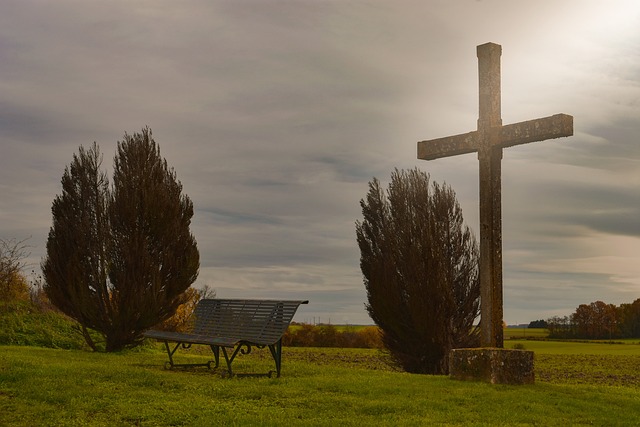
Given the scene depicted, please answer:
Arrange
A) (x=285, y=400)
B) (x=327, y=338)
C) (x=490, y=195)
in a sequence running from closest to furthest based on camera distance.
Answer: (x=285, y=400) < (x=490, y=195) < (x=327, y=338)

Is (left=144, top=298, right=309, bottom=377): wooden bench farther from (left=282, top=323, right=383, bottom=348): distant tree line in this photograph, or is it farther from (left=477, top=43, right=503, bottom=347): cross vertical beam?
(left=282, top=323, right=383, bottom=348): distant tree line

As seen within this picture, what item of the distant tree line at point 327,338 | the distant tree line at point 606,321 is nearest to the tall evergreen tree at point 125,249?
the distant tree line at point 327,338

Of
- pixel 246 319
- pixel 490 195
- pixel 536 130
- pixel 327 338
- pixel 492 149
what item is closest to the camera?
pixel 536 130

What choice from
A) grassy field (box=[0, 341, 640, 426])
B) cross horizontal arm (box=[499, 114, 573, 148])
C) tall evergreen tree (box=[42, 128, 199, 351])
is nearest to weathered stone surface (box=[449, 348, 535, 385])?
grassy field (box=[0, 341, 640, 426])

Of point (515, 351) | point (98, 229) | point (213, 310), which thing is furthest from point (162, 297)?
point (515, 351)

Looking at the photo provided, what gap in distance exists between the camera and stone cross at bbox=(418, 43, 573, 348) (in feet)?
35.6

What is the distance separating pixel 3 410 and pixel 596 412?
7.67 meters

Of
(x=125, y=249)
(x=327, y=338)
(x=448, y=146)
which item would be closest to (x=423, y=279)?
(x=448, y=146)

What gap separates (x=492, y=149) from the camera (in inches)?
448

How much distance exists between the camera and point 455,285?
17.0 m

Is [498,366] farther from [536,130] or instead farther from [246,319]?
[246,319]

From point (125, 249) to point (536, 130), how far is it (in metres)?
10.7

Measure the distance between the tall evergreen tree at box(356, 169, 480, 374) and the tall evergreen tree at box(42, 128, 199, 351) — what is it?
16.7ft

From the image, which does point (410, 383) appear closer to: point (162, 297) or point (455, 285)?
point (455, 285)
